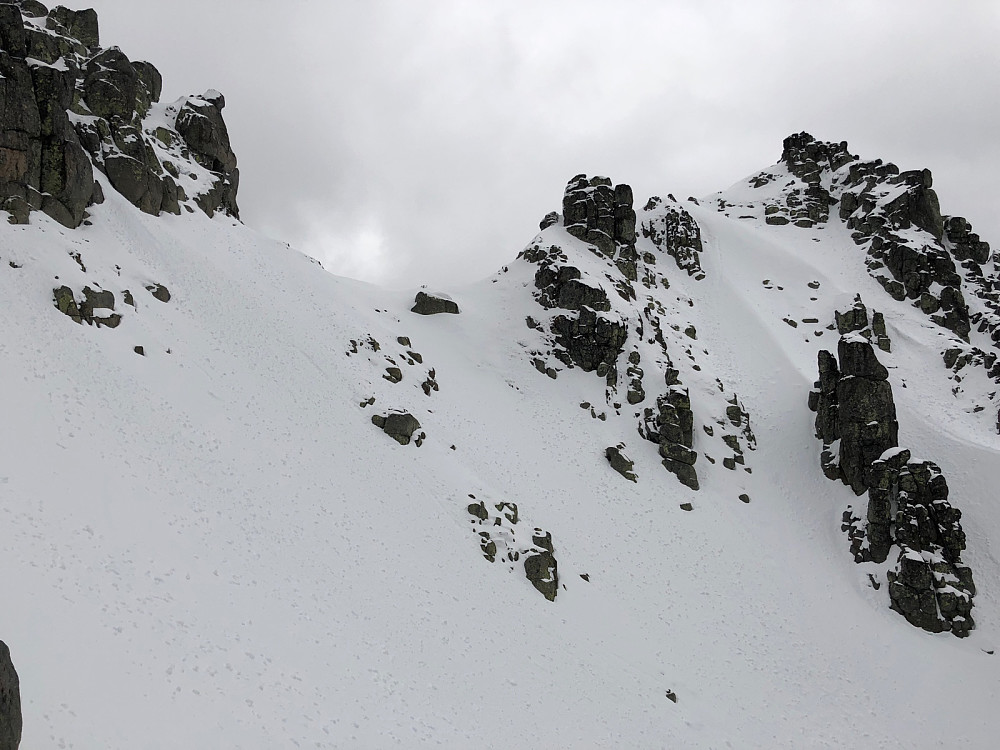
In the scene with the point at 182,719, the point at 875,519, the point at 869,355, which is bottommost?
the point at 182,719

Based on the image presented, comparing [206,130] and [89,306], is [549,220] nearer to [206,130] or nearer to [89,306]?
[206,130]

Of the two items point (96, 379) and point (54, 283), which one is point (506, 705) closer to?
point (96, 379)

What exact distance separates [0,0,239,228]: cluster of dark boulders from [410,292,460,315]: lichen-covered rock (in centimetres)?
1658

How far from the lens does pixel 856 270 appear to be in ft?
221

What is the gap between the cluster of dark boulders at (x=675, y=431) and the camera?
137ft

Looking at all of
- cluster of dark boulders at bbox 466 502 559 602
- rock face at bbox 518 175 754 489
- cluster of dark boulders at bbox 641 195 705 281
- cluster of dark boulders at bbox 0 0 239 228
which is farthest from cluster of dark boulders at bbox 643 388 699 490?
cluster of dark boulders at bbox 0 0 239 228

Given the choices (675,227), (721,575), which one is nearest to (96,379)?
(721,575)

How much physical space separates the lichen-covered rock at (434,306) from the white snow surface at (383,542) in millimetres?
1562

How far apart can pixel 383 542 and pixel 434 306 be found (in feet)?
96.4

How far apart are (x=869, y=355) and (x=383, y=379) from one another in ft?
109

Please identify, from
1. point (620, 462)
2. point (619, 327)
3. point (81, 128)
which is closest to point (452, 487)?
point (620, 462)

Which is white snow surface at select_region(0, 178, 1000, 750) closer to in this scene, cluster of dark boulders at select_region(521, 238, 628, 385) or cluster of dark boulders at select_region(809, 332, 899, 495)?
cluster of dark boulders at select_region(809, 332, 899, 495)

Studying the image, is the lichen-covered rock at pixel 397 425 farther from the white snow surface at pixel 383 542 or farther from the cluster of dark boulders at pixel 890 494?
the cluster of dark boulders at pixel 890 494

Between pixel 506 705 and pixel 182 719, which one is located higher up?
pixel 506 705
